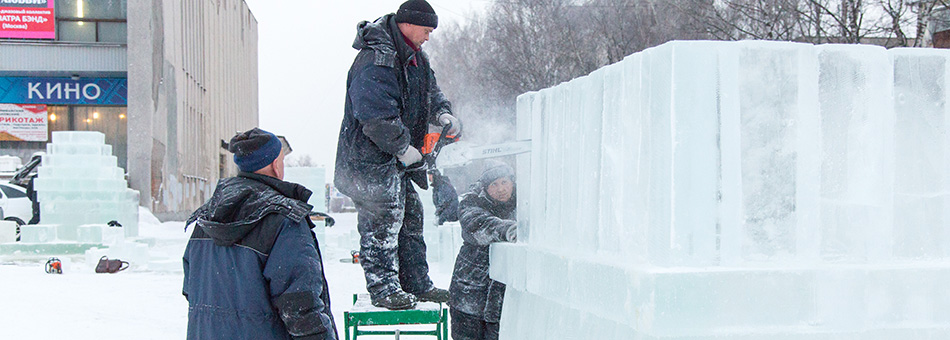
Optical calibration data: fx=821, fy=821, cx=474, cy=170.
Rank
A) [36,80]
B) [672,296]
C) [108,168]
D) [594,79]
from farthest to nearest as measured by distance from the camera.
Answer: [36,80] < [108,168] < [594,79] < [672,296]

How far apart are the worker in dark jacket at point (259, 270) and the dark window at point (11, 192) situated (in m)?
15.8

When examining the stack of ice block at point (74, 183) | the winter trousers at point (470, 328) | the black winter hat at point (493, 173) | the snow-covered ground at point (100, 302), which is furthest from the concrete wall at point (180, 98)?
the black winter hat at point (493, 173)

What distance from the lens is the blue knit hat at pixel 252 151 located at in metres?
2.62

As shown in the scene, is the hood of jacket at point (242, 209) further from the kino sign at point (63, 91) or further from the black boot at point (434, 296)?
the kino sign at point (63, 91)

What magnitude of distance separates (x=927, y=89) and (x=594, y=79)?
81 centimetres

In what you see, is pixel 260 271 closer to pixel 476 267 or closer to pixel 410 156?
pixel 410 156

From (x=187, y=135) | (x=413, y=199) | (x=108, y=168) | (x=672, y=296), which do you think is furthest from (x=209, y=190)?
(x=672, y=296)

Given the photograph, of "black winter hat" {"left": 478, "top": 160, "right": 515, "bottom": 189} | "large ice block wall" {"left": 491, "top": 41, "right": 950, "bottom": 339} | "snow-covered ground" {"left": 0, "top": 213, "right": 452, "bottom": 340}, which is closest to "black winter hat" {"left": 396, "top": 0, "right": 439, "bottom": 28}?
"black winter hat" {"left": 478, "top": 160, "right": 515, "bottom": 189}

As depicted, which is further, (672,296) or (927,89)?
(927,89)

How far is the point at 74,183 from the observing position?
13.8 meters

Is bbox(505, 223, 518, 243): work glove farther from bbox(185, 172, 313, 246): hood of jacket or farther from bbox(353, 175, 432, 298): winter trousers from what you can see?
bbox(185, 172, 313, 246): hood of jacket

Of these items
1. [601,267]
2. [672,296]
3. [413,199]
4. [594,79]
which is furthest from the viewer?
[413,199]

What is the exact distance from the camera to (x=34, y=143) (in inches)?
1085

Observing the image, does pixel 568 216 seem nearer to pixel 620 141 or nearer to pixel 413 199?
pixel 620 141
